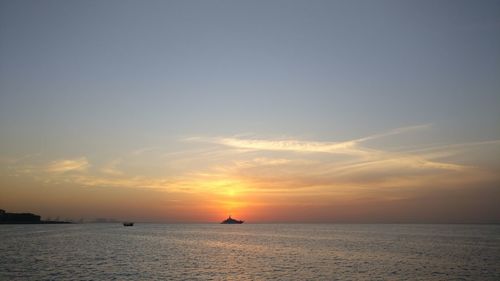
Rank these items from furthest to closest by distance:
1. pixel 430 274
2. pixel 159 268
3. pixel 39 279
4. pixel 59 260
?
1. pixel 59 260
2. pixel 159 268
3. pixel 430 274
4. pixel 39 279

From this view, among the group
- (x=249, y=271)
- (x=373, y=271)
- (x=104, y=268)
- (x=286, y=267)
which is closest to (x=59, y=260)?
(x=104, y=268)

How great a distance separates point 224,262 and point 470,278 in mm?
42394

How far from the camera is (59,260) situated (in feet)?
247

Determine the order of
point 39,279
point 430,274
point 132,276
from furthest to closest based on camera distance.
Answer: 1. point 430,274
2. point 132,276
3. point 39,279

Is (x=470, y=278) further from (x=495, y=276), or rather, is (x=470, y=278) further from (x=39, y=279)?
(x=39, y=279)

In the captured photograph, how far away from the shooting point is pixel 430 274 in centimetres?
6184

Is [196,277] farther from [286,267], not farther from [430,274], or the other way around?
[430,274]

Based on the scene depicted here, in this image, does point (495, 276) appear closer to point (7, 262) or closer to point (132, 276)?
point (132, 276)

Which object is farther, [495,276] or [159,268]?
[159,268]

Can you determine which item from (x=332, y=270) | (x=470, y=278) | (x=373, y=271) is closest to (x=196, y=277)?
(x=332, y=270)

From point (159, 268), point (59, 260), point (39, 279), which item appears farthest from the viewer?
point (59, 260)

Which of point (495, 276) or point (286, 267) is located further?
point (286, 267)

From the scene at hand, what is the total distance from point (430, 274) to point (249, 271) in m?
28.7

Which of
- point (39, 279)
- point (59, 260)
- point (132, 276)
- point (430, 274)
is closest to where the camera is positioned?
point (39, 279)
